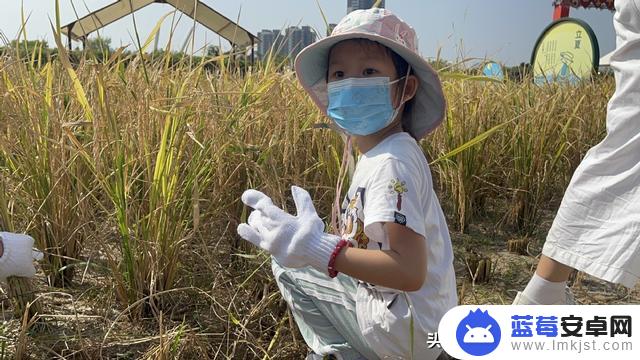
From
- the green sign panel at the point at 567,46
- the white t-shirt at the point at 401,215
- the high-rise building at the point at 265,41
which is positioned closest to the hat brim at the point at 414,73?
the white t-shirt at the point at 401,215

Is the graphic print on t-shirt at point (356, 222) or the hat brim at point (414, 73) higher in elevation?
the hat brim at point (414, 73)

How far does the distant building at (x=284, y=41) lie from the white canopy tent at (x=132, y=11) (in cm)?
15

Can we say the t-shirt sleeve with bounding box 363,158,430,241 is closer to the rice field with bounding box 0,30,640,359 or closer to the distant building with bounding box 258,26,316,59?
the rice field with bounding box 0,30,640,359

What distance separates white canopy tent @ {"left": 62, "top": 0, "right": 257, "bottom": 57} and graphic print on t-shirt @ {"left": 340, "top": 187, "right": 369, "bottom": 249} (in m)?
0.79

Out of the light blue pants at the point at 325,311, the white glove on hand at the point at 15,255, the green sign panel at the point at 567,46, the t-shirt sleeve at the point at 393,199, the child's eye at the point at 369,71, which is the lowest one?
the light blue pants at the point at 325,311

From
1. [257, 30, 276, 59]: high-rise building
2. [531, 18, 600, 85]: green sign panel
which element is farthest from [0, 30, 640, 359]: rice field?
[531, 18, 600, 85]: green sign panel

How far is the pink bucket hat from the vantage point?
1055 mm

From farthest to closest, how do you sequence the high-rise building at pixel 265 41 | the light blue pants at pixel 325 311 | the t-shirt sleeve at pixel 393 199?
the high-rise building at pixel 265 41 → the light blue pants at pixel 325 311 → the t-shirt sleeve at pixel 393 199

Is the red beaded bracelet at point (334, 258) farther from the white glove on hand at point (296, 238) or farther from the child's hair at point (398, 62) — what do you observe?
the child's hair at point (398, 62)

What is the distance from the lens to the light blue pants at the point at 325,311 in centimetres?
118

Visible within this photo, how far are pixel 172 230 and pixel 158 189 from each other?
11 centimetres

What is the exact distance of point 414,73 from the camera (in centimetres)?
115

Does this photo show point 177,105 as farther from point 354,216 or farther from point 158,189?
point 354,216

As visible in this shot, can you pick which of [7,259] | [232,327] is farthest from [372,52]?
[7,259]
